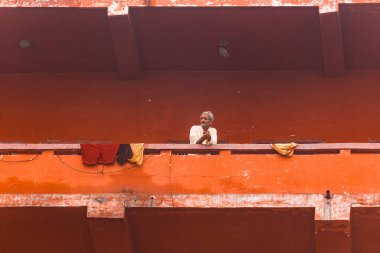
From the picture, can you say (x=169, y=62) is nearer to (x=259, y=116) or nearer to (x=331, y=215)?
(x=259, y=116)

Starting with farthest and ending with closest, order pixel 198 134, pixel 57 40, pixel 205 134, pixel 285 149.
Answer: pixel 57 40 < pixel 198 134 < pixel 205 134 < pixel 285 149

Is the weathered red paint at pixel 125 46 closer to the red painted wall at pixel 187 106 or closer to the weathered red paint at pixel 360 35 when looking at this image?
the red painted wall at pixel 187 106

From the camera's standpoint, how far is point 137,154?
52.5 feet

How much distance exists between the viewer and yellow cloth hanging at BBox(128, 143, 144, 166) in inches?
629

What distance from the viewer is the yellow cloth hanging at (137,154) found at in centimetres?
1597

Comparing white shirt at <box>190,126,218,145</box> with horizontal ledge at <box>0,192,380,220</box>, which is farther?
white shirt at <box>190,126,218,145</box>

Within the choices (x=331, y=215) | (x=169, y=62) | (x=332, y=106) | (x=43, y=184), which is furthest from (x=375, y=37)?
(x=43, y=184)

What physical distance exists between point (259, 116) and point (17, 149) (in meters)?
5.32

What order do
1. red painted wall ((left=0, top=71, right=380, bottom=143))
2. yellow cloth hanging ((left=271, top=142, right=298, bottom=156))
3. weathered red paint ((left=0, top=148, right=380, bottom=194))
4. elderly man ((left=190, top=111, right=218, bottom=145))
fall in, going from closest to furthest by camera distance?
1. weathered red paint ((left=0, top=148, right=380, bottom=194))
2. yellow cloth hanging ((left=271, top=142, right=298, bottom=156))
3. elderly man ((left=190, top=111, right=218, bottom=145))
4. red painted wall ((left=0, top=71, right=380, bottom=143))

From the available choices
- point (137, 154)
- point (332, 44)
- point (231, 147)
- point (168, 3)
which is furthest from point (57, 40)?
point (231, 147)

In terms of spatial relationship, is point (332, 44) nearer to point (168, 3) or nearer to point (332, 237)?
point (168, 3)

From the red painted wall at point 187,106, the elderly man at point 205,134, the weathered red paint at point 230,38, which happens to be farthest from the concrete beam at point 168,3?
the elderly man at point 205,134

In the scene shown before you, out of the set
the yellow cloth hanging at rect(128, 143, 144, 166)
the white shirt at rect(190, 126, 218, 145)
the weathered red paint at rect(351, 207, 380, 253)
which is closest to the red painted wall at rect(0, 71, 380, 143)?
the white shirt at rect(190, 126, 218, 145)

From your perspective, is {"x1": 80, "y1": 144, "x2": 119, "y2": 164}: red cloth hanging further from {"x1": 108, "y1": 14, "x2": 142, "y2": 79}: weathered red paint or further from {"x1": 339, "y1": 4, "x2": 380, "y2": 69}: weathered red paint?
{"x1": 339, "y1": 4, "x2": 380, "y2": 69}: weathered red paint
